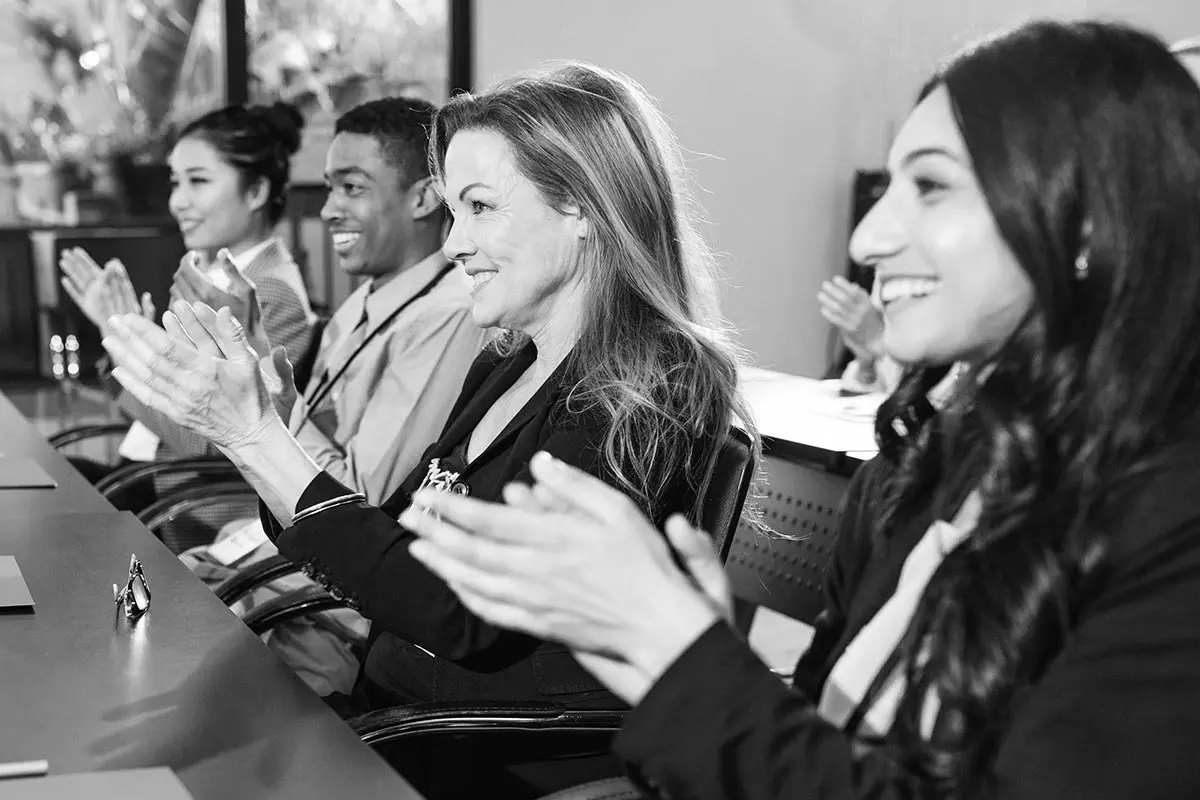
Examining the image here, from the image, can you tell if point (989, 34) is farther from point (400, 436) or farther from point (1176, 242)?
point (400, 436)

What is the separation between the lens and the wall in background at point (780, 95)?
5680mm

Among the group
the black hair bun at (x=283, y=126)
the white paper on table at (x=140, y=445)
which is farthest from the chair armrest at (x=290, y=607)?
the black hair bun at (x=283, y=126)

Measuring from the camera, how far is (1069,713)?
91 cm

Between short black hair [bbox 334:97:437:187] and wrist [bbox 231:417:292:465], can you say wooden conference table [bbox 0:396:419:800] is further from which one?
short black hair [bbox 334:97:437:187]

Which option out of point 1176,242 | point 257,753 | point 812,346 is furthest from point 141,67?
point 1176,242

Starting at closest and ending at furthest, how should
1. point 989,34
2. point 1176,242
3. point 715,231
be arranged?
point 1176,242
point 989,34
point 715,231

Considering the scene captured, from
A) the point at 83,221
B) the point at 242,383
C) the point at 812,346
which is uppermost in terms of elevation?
the point at 242,383

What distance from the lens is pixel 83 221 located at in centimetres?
546

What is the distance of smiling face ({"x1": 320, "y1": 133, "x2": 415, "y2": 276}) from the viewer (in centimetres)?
293

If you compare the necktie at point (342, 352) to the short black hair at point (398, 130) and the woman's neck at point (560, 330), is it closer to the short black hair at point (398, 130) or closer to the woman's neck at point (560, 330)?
the short black hair at point (398, 130)

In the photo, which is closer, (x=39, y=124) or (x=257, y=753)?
(x=257, y=753)

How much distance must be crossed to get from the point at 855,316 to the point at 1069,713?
2.48m

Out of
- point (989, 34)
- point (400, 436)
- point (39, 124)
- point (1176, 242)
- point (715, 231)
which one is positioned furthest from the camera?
point (715, 231)

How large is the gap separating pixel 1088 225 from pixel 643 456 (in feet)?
2.61
